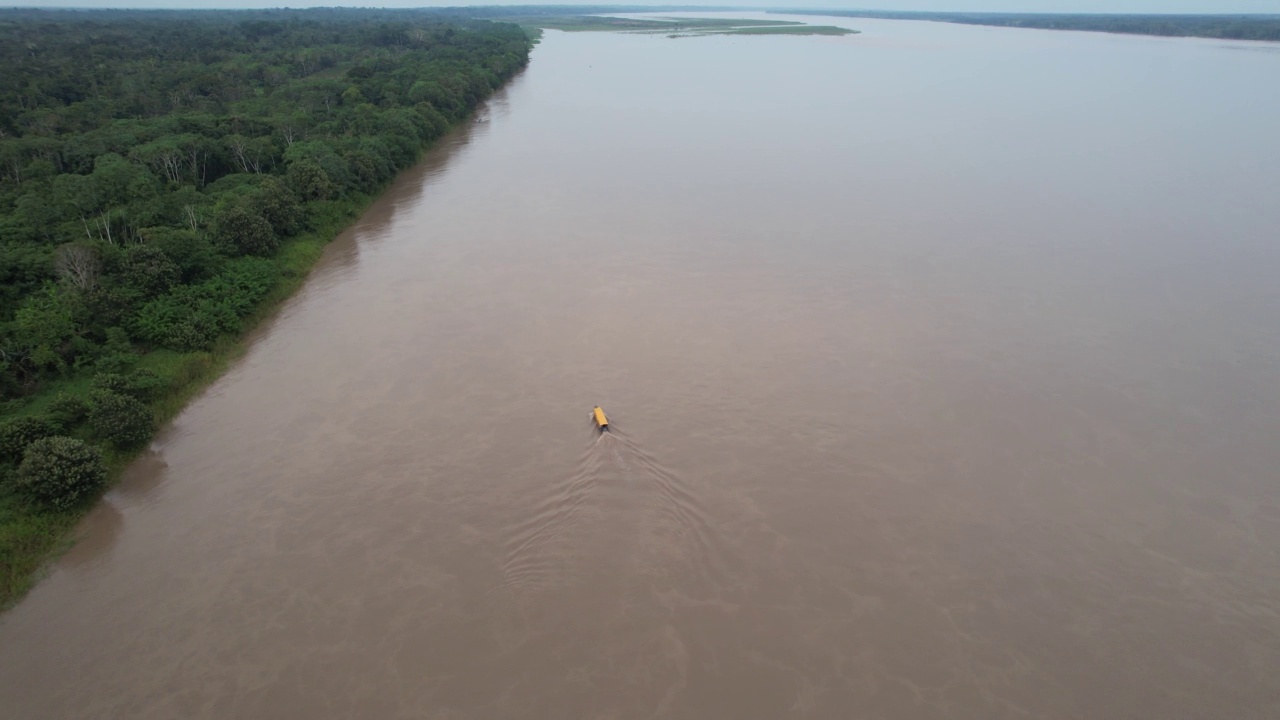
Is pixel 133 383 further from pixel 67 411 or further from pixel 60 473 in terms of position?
pixel 60 473

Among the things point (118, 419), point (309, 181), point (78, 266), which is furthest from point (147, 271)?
point (309, 181)

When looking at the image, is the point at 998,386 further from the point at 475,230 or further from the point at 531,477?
the point at 475,230

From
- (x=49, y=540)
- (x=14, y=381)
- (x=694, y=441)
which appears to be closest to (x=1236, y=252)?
(x=694, y=441)

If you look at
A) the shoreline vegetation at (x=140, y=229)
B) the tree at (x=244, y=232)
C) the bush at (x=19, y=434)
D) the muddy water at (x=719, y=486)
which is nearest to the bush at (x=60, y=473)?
the shoreline vegetation at (x=140, y=229)

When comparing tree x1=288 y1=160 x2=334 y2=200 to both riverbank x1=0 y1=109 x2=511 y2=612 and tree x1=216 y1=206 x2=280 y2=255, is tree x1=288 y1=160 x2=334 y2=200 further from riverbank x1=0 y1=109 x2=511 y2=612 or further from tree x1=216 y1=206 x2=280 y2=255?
tree x1=216 y1=206 x2=280 y2=255

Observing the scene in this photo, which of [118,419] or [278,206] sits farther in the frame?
[278,206]

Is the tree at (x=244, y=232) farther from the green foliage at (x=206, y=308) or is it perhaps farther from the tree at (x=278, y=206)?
the tree at (x=278, y=206)

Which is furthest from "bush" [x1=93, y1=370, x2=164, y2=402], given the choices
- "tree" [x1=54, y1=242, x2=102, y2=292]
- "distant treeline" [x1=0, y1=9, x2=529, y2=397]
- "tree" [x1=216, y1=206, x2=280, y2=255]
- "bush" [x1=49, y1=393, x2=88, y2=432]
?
"tree" [x1=216, y1=206, x2=280, y2=255]
